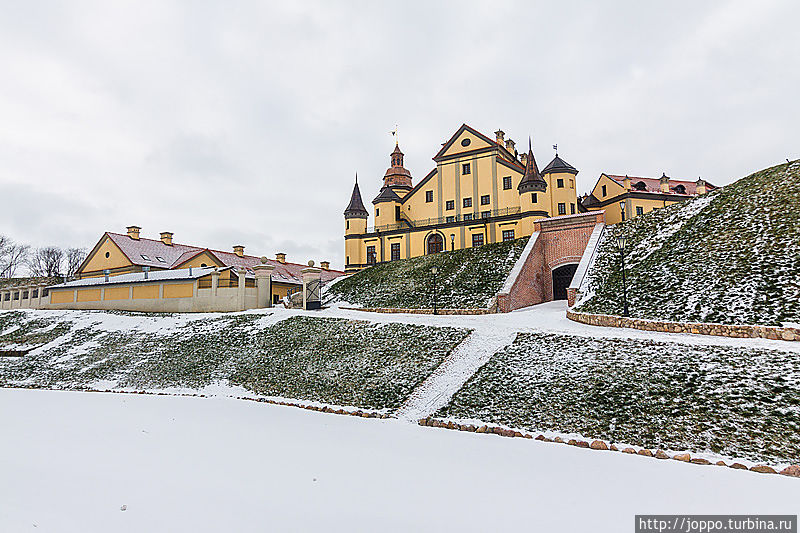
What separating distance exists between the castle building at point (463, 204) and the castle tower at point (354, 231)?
0.11 metres

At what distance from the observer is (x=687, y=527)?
513cm

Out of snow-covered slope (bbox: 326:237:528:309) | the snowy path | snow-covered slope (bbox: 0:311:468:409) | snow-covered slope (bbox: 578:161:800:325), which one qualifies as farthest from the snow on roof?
snow-covered slope (bbox: 578:161:800:325)

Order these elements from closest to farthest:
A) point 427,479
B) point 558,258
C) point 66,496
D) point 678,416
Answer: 1. point 66,496
2. point 427,479
3. point 678,416
4. point 558,258

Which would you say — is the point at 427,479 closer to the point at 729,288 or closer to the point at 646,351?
the point at 646,351

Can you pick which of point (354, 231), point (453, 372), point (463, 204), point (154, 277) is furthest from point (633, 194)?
point (154, 277)

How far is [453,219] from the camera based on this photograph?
44969 millimetres

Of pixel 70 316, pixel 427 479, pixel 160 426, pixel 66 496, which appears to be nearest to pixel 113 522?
pixel 66 496

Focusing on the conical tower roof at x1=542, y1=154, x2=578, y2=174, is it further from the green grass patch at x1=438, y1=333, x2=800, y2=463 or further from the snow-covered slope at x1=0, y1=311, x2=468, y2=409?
the green grass patch at x1=438, y1=333, x2=800, y2=463

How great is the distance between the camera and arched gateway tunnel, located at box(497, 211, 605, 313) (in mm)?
26703

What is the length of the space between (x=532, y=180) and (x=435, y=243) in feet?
37.2

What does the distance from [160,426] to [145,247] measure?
42248 millimetres

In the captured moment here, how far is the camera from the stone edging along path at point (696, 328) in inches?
504

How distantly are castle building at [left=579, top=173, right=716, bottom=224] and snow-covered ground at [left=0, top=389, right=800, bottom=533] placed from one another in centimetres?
4365

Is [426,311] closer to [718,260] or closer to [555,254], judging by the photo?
[555,254]
